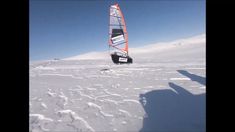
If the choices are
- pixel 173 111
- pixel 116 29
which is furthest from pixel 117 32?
pixel 173 111

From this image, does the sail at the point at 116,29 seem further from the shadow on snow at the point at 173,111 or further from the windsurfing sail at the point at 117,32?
the shadow on snow at the point at 173,111

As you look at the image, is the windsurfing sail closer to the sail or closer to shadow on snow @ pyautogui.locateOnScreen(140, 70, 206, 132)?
the sail

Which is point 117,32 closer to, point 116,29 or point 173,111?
point 116,29

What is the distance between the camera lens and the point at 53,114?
3.64 metres

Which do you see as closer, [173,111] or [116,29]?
[173,111]

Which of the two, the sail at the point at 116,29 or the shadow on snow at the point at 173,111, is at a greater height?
the sail at the point at 116,29

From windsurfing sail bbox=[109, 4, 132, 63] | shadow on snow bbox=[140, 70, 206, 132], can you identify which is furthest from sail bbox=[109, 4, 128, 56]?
shadow on snow bbox=[140, 70, 206, 132]

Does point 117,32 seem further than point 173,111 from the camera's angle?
Yes

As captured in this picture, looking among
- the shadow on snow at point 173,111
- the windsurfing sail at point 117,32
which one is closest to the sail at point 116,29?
the windsurfing sail at point 117,32

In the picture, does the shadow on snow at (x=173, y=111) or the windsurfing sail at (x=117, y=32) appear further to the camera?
the windsurfing sail at (x=117, y=32)
